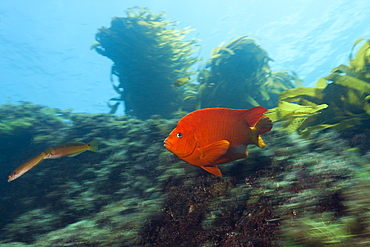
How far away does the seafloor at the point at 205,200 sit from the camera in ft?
3.41

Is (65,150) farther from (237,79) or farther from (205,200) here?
(237,79)

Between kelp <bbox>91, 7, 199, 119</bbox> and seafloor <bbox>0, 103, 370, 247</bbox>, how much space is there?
3.92 m

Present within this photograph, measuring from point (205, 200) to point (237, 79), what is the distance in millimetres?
4678

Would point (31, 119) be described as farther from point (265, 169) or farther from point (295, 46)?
point (295, 46)

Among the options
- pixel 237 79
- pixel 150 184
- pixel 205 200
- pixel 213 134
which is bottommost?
pixel 205 200

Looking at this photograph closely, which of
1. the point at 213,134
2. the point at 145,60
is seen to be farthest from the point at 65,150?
the point at 145,60

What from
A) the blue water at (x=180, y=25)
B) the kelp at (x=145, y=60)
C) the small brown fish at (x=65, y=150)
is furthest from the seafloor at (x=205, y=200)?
the blue water at (x=180, y=25)

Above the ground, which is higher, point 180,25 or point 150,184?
point 180,25

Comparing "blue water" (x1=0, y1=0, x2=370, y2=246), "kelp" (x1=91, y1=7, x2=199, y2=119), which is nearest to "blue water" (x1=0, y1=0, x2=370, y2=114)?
"kelp" (x1=91, y1=7, x2=199, y2=119)

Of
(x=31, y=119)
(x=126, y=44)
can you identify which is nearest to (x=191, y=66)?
(x=126, y=44)

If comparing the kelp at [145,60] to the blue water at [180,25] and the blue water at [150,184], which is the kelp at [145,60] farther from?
the blue water at [180,25]

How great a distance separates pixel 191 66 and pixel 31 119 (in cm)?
566

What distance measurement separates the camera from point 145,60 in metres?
6.57

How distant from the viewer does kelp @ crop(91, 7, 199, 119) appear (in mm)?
6322
